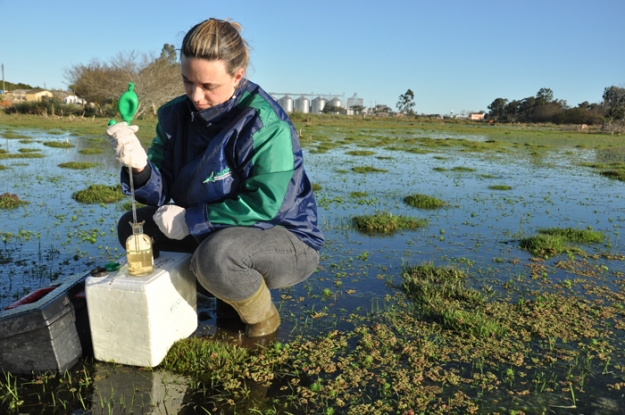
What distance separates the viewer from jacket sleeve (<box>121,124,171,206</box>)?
347 cm

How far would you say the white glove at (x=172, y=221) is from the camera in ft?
10.7

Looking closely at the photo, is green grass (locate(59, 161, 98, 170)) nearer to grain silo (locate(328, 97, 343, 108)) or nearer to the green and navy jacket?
the green and navy jacket

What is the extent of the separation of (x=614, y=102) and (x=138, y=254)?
93.5 m

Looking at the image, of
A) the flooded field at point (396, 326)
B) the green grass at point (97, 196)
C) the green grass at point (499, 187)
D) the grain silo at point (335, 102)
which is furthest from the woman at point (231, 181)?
the grain silo at point (335, 102)

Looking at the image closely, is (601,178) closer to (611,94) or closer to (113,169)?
(113,169)

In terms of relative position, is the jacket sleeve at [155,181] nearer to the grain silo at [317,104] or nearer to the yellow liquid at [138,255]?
the yellow liquid at [138,255]

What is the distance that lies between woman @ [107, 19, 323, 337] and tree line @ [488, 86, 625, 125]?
74.4 metres

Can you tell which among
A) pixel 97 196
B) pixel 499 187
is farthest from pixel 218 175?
pixel 499 187

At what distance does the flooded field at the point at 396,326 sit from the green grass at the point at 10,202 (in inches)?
9.5

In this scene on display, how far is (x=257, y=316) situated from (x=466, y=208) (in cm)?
660

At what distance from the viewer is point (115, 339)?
310 centimetres

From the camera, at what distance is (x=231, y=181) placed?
3.39 metres

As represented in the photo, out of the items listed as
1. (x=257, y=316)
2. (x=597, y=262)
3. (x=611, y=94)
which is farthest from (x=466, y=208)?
(x=611, y=94)

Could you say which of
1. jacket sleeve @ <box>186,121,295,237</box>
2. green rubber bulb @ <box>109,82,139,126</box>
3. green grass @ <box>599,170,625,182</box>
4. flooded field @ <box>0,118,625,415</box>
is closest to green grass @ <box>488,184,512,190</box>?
flooded field @ <box>0,118,625,415</box>
